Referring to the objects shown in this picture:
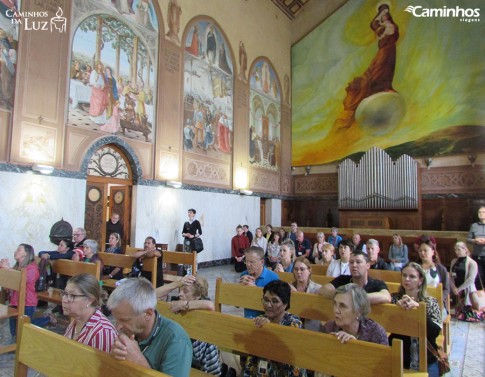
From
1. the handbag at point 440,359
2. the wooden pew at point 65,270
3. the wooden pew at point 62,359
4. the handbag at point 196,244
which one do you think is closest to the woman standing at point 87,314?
the wooden pew at point 62,359

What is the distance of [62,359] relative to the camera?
189 cm

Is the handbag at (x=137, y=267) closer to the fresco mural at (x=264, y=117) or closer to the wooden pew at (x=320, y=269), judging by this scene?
the wooden pew at (x=320, y=269)

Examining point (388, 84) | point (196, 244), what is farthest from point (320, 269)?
point (388, 84)

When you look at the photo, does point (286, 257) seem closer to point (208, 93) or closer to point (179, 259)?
point (179, 259)

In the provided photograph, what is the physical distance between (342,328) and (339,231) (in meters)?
10.2

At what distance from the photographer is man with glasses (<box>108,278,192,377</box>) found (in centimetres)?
188

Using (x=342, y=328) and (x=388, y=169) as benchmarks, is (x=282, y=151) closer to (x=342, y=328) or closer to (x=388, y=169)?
(x=388, y=169)

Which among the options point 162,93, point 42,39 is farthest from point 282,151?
point 42,39

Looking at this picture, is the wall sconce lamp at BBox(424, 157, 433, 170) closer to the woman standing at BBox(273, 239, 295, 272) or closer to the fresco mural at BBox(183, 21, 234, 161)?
the fresco mural at BBox(183, 21, 234, 161)

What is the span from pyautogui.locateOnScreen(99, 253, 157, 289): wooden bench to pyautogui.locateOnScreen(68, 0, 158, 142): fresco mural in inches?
146

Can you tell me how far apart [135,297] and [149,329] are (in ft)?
0.63

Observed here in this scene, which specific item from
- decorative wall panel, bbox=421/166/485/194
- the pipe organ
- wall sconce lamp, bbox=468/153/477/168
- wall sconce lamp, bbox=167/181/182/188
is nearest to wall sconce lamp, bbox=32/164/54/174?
wall sconce lamp, bbox=167/181/182/188

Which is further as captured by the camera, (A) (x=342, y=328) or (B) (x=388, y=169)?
(B) (x=388, y=169)

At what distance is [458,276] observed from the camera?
611 centimetres
